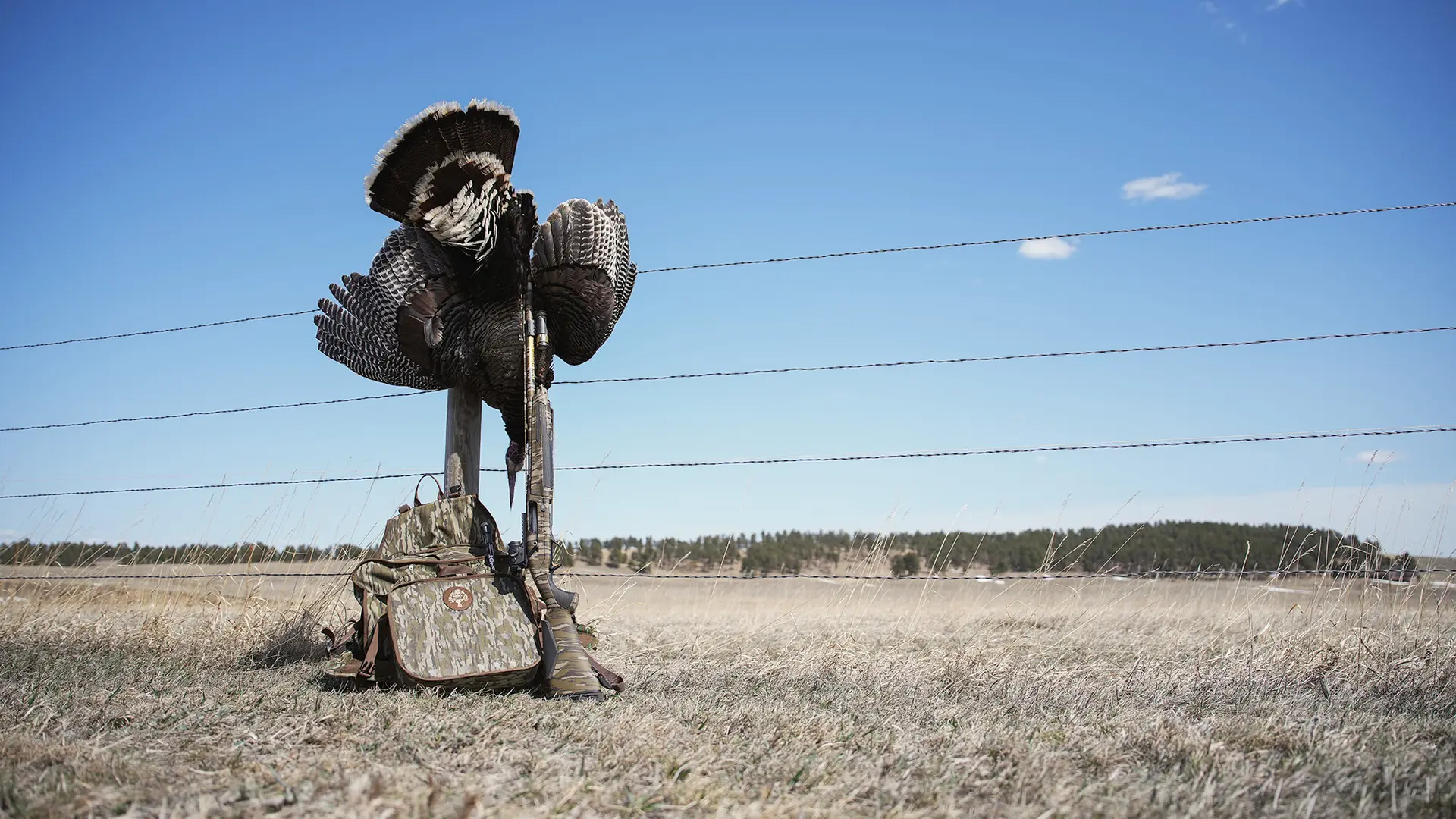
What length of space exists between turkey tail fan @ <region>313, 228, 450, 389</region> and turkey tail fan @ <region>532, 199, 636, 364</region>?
0.57 meters

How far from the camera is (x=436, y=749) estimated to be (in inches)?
98.0

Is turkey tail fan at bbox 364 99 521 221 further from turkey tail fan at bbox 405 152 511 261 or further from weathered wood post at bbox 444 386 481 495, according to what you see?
weathered wood post at bbox 444 386 481 495

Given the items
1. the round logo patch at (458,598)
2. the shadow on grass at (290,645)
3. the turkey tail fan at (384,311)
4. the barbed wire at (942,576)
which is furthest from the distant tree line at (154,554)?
the round logo patch at (458,598)

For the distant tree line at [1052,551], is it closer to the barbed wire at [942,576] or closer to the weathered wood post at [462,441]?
the barbed wire at [942,576]

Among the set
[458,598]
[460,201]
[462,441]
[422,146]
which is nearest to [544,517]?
[458,598]

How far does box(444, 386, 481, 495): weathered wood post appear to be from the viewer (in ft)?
15.1

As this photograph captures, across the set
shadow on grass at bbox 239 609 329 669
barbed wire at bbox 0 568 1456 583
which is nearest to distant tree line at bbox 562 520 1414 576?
barbed wire at bbox 0 568 1456 583

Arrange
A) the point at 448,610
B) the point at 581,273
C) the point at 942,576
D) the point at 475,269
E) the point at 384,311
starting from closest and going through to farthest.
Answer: the point at 448,610
the point at 581,273
the point at 475,269
the point at 384,311
the point at 942,576

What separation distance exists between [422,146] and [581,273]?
870mm

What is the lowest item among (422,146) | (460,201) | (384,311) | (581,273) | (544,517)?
(544,517)

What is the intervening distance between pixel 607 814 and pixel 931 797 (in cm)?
80

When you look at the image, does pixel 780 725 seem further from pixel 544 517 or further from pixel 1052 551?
pixel 1052 551

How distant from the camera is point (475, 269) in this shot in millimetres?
4156

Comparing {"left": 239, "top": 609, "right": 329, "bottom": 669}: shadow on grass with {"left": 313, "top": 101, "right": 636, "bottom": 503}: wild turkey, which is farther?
{"left": 239, "top": 609, "right": 329, "bottom": 669}: shadow on grass
